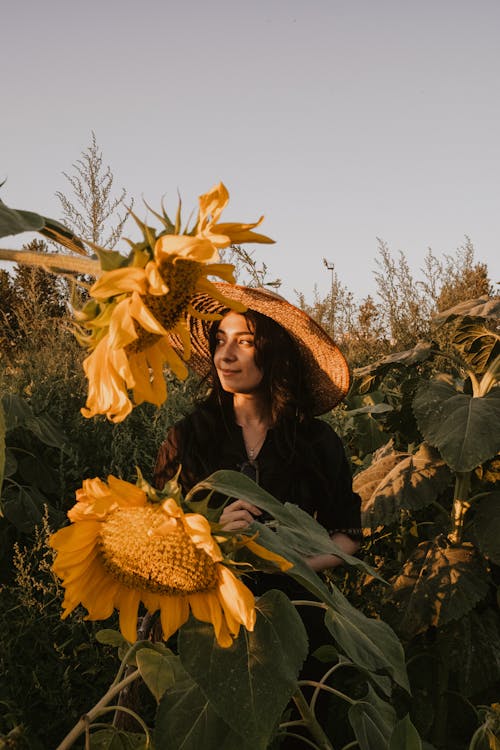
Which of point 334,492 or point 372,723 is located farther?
point 334,492

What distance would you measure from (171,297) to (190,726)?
0.51m

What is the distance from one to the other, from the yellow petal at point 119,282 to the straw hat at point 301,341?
1150mm

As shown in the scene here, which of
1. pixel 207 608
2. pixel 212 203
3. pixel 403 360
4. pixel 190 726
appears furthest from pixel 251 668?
pixel 403 360

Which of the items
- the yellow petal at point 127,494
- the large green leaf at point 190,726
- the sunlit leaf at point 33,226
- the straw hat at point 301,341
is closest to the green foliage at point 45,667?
the straw hat at point 301,341

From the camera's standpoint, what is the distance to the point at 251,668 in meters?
0.73

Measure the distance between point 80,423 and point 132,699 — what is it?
2577 mm

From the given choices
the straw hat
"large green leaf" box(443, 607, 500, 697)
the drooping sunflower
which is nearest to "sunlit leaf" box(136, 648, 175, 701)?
the drooping sunflower

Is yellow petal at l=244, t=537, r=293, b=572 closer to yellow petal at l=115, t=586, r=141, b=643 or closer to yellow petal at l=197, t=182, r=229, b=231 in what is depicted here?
yellow petal at l=115, t=586, r=141, b=643

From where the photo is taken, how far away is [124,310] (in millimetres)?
584

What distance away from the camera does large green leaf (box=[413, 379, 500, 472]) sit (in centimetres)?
197

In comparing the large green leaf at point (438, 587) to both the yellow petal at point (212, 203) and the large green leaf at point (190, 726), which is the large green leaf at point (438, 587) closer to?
the large green leaf at point (190, 726)

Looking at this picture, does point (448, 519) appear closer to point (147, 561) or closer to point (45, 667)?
point (45, 667)

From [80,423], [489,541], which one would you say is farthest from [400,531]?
[80,423]

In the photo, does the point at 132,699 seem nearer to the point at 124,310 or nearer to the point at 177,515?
the point at 177,515
